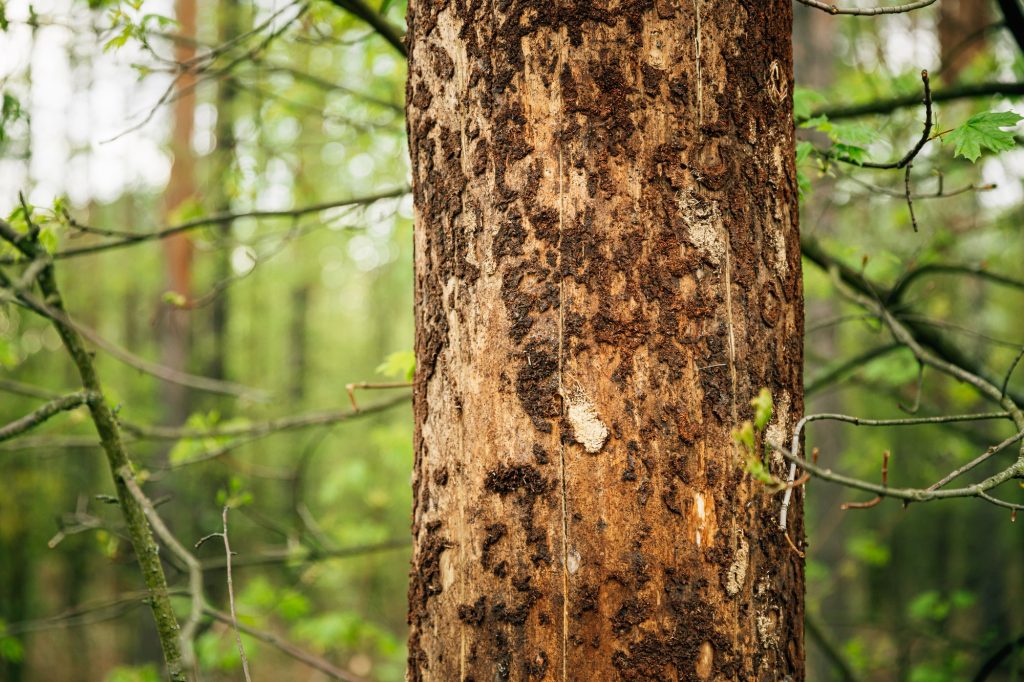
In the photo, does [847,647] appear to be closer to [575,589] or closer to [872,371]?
[872,371]

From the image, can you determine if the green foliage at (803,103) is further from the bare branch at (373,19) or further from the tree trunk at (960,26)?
the tree trunk at (960,26)

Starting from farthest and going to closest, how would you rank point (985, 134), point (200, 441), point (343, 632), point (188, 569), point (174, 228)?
point (343, 632)
point (200, 441)
point (174, 228)
point (985, 134)
point (188, 569)

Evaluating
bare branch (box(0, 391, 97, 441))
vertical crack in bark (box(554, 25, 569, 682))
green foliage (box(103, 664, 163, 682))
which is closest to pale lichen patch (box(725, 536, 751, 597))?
vertical crack in bark (box(554, 25, 569, 682))

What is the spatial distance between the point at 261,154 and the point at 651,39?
11.3ft

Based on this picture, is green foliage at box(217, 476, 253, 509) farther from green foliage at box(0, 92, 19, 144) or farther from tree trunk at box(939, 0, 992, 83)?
tree trunk at box(939, 0, 992, 83)

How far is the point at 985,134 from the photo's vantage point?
162cm

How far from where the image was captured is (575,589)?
1.11 meters

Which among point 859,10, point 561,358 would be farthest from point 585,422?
point 859,10

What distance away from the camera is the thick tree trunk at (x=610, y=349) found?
1108 millimetres

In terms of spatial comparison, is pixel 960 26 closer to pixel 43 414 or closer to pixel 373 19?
pixel 373 19

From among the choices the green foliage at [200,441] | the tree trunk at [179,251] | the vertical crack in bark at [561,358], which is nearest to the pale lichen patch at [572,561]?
the vertical crack in bark at [561,358]

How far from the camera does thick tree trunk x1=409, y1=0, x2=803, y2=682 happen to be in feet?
3.64

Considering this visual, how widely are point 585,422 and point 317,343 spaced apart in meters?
18.7

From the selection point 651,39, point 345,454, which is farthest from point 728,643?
point 345,454
